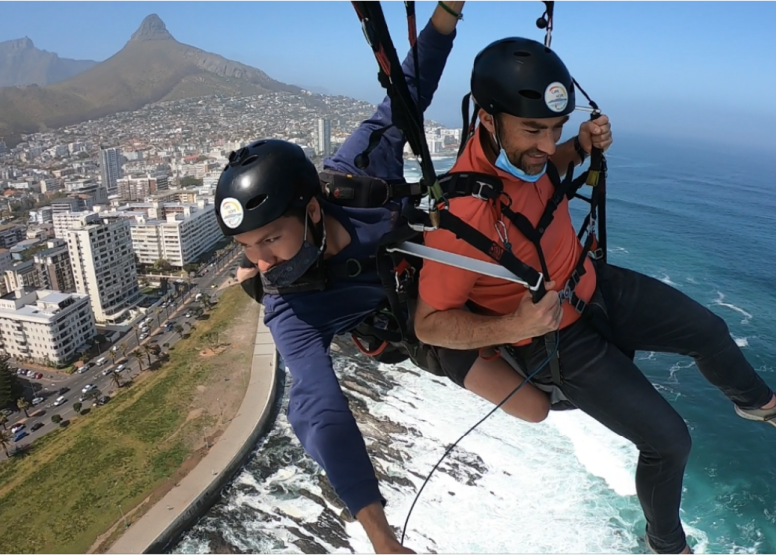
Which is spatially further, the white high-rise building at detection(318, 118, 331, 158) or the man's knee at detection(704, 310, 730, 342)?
the white high-rise building at detection(318, 118, 331, 158)

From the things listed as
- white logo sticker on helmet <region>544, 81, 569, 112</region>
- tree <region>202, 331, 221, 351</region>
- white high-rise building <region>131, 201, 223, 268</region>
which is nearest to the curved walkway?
tree <region>202, 331, 221, 351</region>

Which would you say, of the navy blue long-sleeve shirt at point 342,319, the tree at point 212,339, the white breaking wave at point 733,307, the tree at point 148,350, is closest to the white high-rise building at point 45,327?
the tree at point 148,350

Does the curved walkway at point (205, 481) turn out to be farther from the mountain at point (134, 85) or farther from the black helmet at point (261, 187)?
the mountain at point (134, 85)

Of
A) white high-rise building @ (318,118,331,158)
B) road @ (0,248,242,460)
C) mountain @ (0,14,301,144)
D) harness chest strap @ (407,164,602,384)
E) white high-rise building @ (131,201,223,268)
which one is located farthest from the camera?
mountain @ (0,14,301,144)

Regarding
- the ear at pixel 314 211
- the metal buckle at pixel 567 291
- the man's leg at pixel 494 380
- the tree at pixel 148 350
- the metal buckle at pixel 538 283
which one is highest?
the ear at pixel 314 211

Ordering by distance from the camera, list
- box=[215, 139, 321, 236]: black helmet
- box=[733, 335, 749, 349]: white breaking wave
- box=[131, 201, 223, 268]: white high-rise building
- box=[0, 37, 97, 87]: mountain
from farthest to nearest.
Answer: box=[0, 37, 97, 87]: mountain → box=[131, 201, 223, 268]: white high-rise building → box=[733, 335, 749, 349]: white breaking wave → box=[215, 139, 321, 236]: black helmet

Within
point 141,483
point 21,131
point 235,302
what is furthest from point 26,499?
point 21,131

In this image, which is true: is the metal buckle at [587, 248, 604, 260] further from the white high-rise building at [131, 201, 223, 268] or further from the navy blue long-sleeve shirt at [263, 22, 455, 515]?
the white high-rise building at [131, 201, 223, 268]
